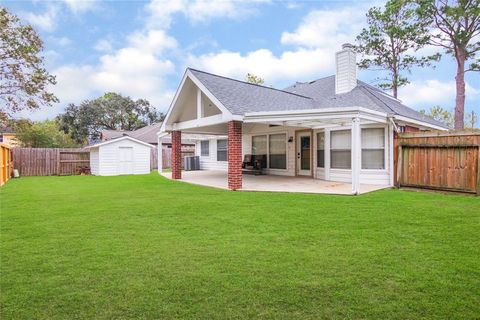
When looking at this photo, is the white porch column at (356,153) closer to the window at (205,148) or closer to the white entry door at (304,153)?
the white entry door at (304,153)

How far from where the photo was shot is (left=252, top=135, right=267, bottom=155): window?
1556cm

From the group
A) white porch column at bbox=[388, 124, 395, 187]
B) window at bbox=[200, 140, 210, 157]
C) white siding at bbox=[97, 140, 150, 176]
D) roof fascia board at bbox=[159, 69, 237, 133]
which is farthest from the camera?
window at bbox=[200, 140, 210, 157]

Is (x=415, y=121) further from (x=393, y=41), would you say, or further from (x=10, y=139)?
(x=10, y=139)

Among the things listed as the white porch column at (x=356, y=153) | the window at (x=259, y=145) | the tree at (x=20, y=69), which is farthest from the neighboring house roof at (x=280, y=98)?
the tree at (x=20, y=69)

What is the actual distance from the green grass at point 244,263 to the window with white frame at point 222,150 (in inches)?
482

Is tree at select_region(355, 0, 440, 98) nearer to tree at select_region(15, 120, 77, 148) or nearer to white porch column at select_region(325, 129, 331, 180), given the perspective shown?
white porch column at select_region(325, 129, 331, 180)

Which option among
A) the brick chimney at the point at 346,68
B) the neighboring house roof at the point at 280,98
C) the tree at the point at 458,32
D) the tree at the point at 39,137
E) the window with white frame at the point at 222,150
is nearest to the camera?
the neighboring house roof at the point at 280,98

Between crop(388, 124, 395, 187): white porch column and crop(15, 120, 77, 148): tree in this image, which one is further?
crop(15, 120, 77, 148): tree

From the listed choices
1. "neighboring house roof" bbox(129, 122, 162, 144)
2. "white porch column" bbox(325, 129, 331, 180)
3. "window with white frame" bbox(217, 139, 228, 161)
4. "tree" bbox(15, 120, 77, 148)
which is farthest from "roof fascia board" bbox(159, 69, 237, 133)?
"tree" bbox(15, 120, 77, 148)

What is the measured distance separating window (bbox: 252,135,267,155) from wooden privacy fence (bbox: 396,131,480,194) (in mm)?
6716

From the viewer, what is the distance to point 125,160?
63.6 ft

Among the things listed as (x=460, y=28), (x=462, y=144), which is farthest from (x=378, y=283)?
(x=460, y=28)

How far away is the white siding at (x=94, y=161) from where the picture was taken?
19125 mm

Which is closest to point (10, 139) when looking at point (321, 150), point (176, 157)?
point (176, 157)
